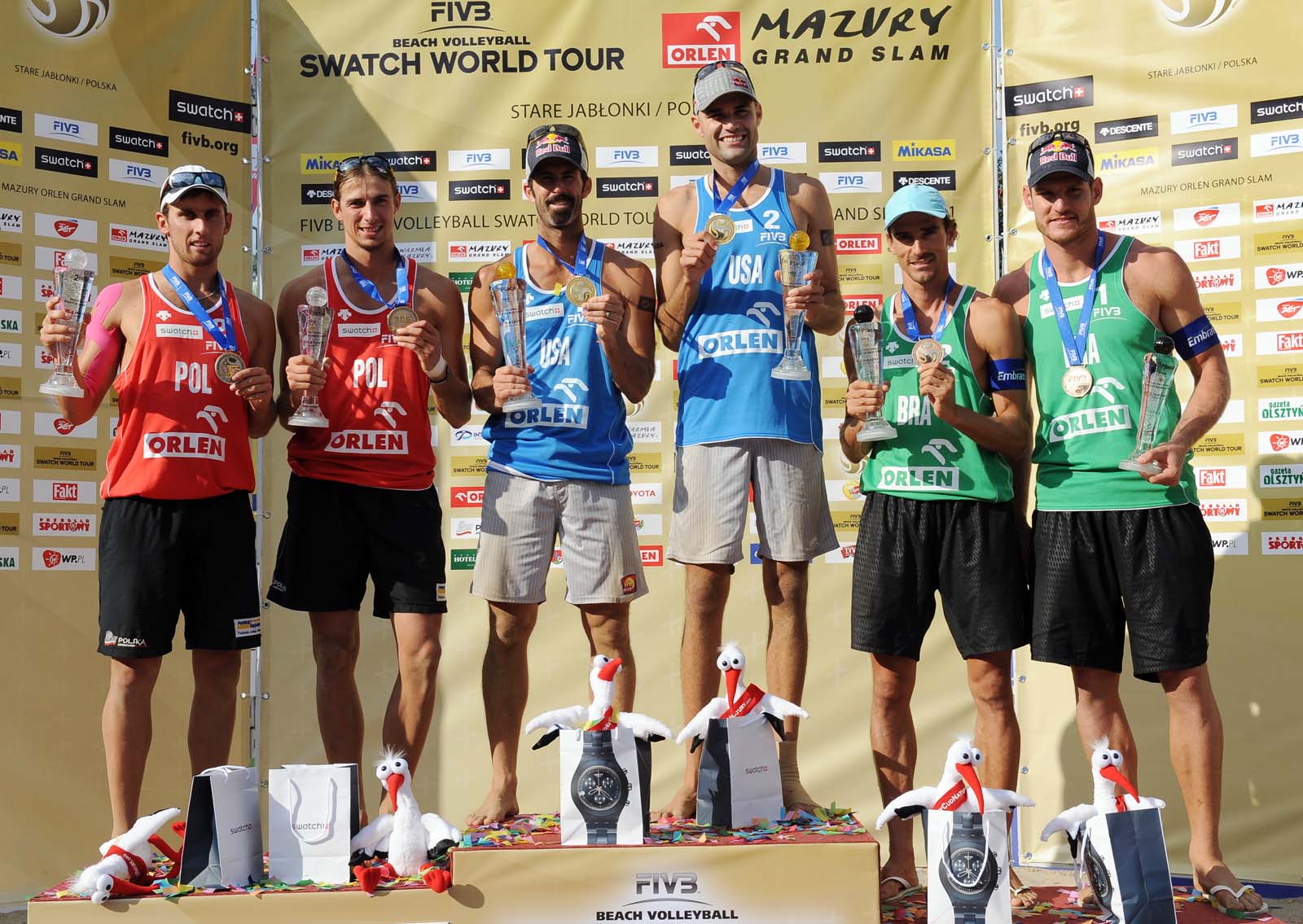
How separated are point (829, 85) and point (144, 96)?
3.31m

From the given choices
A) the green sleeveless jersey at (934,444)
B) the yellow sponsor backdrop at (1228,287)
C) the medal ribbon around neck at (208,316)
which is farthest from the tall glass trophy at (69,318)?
the yellow sponsor backdrop at (1228,287)

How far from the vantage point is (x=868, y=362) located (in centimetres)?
384

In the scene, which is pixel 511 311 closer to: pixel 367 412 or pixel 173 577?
pixel 367 412

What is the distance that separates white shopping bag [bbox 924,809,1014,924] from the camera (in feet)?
10.6

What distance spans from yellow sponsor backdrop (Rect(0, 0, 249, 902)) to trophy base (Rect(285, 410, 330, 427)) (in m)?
2.21

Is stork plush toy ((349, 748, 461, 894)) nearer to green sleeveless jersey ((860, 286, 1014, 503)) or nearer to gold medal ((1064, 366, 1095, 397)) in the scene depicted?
green sleeveless jersey ((860, 286, 1014, 503))

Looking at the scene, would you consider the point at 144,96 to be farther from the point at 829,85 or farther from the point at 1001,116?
the point at 1001,116

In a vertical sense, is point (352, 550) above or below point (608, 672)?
above

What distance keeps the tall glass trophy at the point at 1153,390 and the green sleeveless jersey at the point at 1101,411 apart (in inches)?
2.6

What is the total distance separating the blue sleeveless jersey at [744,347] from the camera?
396cm

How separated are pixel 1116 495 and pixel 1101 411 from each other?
270mm

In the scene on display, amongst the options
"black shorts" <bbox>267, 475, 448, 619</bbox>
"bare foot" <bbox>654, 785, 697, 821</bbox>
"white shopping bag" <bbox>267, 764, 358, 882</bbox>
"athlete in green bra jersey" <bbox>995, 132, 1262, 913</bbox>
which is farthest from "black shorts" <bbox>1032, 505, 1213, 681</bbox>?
"white shopping bag" <bbox>267, 764, 358, 882</bbox>

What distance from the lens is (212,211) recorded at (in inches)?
163

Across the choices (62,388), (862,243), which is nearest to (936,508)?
(862,243)
